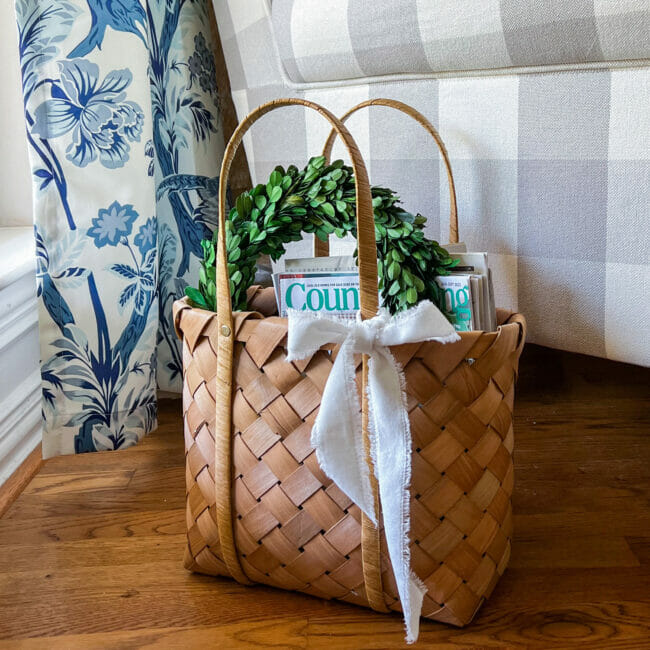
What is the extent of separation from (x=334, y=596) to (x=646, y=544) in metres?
0.30

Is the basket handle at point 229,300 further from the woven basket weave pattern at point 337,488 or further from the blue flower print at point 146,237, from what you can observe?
the blue flower print at point 146,237

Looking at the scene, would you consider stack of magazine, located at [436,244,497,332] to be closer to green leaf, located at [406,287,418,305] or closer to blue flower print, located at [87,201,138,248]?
green leaf, located at [406,287,418,305]

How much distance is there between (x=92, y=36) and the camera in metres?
0.86

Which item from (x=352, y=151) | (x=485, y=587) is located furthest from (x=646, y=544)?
(x=352, y=151)

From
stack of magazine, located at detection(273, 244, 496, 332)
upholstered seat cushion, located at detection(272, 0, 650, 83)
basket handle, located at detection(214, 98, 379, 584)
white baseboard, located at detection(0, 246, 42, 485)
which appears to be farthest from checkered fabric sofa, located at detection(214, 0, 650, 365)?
white baseboard, located at detection(0, 246, 42, 485)

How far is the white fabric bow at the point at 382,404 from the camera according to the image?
0.56 metres

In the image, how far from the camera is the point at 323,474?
0.61m

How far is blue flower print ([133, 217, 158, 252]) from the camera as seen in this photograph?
930 millimetres

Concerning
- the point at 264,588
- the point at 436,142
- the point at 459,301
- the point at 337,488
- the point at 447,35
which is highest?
the point at 447,35

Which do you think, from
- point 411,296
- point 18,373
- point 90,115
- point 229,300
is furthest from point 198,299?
point 18,373

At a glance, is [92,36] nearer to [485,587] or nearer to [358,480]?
[358,480]

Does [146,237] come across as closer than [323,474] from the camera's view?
No

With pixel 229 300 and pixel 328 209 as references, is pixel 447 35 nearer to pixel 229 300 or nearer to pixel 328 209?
pixel 328 209

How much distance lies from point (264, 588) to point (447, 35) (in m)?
0.55
